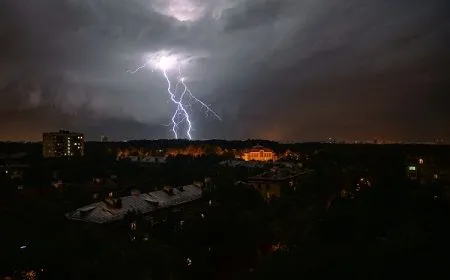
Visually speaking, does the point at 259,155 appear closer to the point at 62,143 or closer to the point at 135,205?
the point at 62,143

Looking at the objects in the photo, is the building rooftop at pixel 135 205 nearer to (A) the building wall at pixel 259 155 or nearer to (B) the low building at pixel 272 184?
(B) the low building at pixel 272 184

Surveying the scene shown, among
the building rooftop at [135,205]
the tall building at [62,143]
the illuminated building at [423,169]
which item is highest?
the tall building at [62,143]

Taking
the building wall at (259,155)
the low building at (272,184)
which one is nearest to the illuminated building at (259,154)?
the building wall at (259,155)

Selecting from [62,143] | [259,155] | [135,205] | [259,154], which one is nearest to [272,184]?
[135,205]

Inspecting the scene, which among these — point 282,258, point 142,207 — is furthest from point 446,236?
point 142,207

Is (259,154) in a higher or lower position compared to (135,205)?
higher

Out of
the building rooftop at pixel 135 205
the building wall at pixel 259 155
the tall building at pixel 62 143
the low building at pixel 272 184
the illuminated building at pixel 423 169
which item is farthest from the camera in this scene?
the tall building at pixel 62 143
